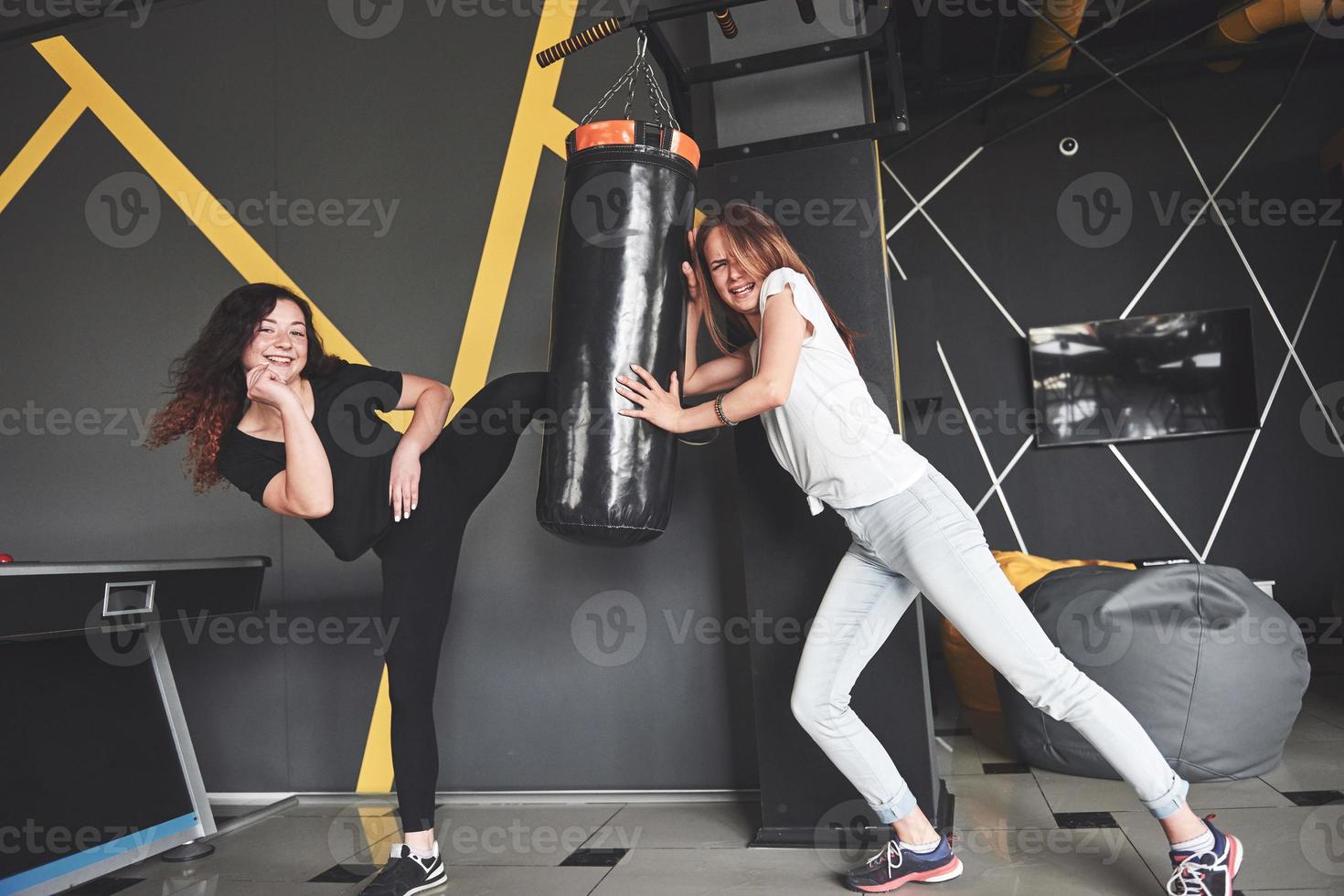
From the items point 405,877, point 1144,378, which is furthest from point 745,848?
point 1144,378

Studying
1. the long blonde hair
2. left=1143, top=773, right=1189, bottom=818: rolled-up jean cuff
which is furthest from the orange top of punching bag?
left=1143, top=773, right=1189, bottom=818: rolled-up jean cuff

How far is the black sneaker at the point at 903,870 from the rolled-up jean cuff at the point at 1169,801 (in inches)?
16.7

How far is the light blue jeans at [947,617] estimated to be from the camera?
5.78ft

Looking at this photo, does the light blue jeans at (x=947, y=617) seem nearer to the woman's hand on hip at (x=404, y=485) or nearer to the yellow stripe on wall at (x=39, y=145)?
the woman's hand on hip at (x=404, y=485)

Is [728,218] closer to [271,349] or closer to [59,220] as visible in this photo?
[271,349]

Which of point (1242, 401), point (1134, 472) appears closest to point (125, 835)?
point (1134, 472)

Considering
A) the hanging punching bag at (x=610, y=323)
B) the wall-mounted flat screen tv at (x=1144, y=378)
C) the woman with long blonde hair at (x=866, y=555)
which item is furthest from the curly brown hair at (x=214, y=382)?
the wall-mounted flat screen tv at (x=1144, y=378)

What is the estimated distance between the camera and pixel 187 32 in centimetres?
345

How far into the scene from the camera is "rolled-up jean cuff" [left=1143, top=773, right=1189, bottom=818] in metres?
1.75

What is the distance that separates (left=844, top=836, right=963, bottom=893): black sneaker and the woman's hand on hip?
4.10 ft

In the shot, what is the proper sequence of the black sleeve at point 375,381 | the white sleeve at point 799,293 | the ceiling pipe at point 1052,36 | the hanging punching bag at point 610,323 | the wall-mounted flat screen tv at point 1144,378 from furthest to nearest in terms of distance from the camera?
the wall-mounted flat screen tv at point 1144,378 → the ceiling pipe at point 1052,36 → the black sleeve at point 375,381 → the white sleeve at point 799,293 → the hanging punching bag at point 610,323

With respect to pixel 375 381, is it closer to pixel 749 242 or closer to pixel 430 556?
pixel 430 556

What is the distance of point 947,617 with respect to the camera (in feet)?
6.23

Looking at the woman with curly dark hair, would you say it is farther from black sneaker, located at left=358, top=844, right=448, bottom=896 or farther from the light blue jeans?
the light blue jeans
